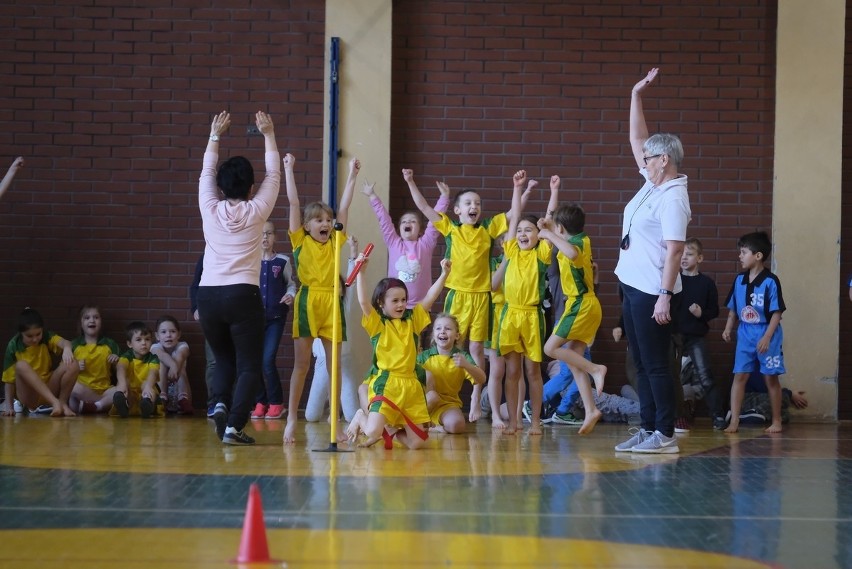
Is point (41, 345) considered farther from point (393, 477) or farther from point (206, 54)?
point (393, 477)

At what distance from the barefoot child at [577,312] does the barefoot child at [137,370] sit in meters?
3.70

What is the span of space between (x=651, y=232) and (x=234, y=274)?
2.70 meters

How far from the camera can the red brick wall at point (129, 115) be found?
10.1 metres

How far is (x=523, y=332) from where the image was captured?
822cm

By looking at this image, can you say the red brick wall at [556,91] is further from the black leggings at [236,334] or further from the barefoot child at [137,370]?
the black leggings at [236,334]

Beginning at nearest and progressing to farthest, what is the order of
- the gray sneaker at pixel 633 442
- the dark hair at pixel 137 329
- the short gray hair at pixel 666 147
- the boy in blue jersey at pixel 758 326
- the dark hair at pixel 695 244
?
the short gray hair at pixel 666 147
the gray sneaker at pixel 633 442
the boy in blue jersey at pixel 758 326
the dark hair at pixel 695 244
the dark hair at pixel 137 329

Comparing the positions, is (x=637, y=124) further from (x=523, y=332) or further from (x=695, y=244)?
(x=695, y=244)

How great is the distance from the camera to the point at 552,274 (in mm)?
9781

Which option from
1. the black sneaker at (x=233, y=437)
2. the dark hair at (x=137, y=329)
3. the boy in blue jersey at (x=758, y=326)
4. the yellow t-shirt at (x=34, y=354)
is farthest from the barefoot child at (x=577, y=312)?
the yellow t-shirt at (x=34, y=354)

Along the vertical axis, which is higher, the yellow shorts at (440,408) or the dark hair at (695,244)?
the dark hair at (695,244)

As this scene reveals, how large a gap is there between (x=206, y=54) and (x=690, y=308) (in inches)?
201

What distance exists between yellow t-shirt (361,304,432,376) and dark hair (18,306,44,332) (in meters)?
3.85

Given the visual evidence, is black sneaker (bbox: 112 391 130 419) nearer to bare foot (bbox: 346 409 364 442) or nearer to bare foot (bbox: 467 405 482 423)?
bare foot (bbox: 346 409 364 442)

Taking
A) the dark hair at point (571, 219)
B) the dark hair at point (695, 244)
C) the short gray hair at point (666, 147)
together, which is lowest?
the dark hair at point (695, 244)
